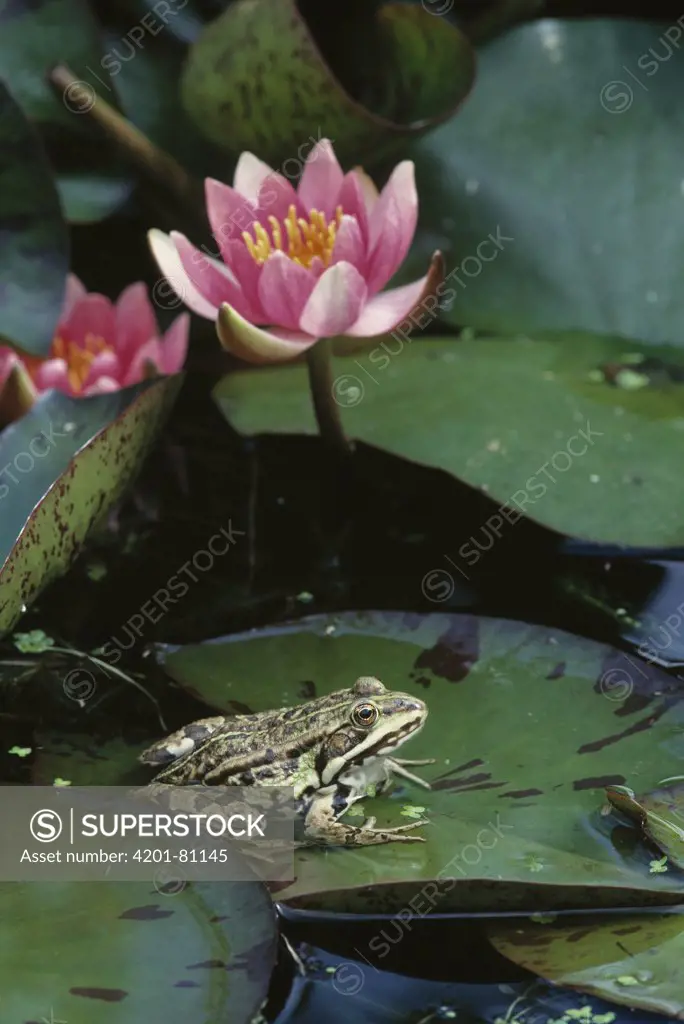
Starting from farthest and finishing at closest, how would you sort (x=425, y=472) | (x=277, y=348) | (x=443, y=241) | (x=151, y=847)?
(x=443, y=241), (x=425, y=472), (x=277, y=348), (x=151, y=847)

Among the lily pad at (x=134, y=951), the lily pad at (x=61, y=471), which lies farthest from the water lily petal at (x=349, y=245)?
the lily pad at (x=134, y=951)

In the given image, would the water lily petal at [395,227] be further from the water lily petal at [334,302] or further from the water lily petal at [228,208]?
the water lily petal at [228,208]

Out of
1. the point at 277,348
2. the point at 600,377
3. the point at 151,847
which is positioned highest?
the point at 277,348

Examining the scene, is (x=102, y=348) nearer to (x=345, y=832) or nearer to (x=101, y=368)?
(x=101, y=368)

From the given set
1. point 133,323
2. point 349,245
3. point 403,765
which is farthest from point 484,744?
point 133,323

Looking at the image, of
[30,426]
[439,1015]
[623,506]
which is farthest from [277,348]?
[439,1015]

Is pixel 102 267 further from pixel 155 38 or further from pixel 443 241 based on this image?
pixel 443 241

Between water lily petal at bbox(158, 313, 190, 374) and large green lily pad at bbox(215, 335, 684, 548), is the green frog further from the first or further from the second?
water lily petal at bbox(158, 313, 190, 374)
